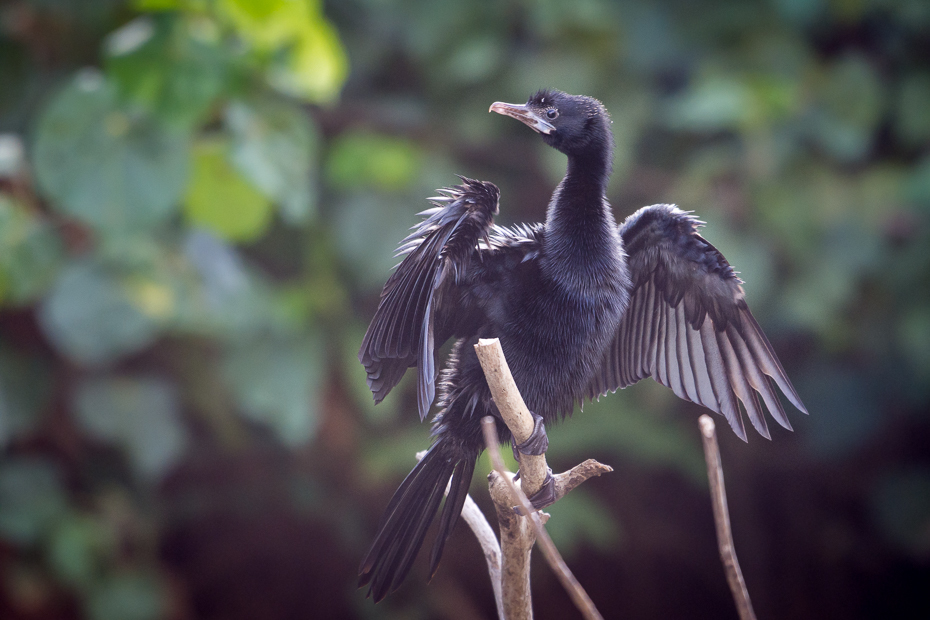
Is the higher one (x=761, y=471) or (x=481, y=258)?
(x=761, y=471)

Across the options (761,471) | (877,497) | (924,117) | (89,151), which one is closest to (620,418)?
(761,471)

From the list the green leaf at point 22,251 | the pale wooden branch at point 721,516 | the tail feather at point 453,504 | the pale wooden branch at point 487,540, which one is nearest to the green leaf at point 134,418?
the green leaf at point 22,251

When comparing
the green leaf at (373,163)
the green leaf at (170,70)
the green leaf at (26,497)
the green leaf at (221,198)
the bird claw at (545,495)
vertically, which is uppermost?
the green leaf at (373,163)

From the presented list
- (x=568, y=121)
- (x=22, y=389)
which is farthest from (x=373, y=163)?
(x=568, y=121)

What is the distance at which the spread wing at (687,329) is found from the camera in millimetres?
1137

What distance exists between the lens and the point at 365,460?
306 cm

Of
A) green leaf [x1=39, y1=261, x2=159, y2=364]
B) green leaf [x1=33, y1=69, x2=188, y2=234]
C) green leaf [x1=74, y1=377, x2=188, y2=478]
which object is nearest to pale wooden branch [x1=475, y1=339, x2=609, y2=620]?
green leaf [x1=33, y1=69, x2=188, y2=234]

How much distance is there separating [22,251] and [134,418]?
2.42 feet

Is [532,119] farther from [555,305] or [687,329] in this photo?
[687,329]

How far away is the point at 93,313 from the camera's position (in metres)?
2.34

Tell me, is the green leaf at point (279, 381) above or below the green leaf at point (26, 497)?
above

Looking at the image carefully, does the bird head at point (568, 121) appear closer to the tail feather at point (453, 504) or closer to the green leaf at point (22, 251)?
the tail feather at point (453, 504)

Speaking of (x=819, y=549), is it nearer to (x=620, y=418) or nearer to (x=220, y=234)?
(x=620, y=418)

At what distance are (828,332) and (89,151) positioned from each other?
2.44 metres
